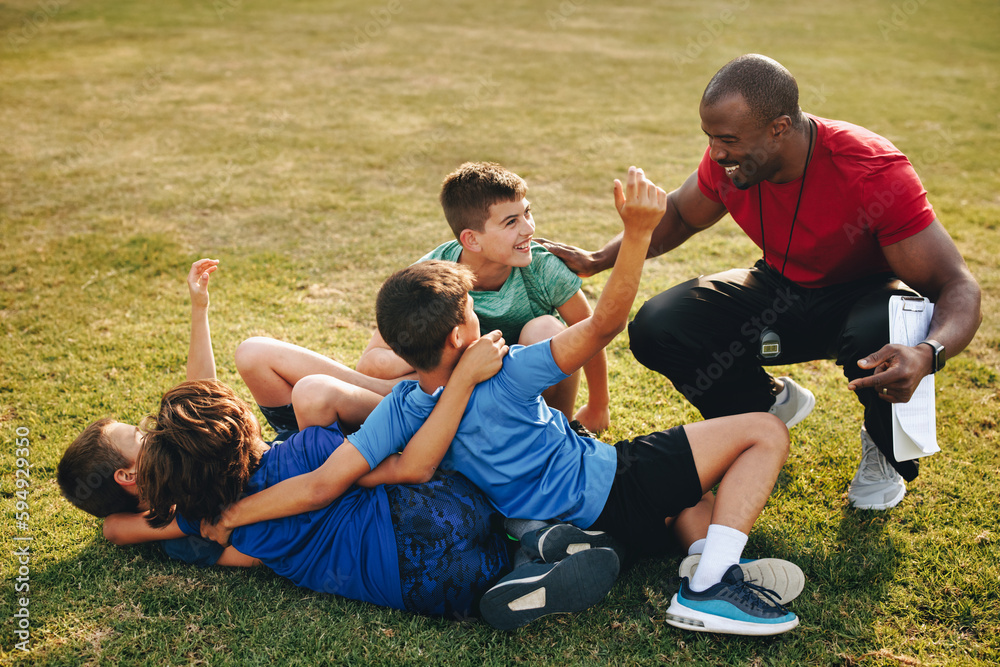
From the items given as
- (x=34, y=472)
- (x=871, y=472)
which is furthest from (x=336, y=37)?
(x=871, y=472)

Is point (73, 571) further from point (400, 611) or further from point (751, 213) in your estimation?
point (751, 213)

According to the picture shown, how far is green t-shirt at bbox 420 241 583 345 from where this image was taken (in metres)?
3.28

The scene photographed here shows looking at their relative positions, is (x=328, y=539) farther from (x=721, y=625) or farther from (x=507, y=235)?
(x=507, y=235)

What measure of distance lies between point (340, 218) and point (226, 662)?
15.3 feet

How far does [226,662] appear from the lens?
2.30 m

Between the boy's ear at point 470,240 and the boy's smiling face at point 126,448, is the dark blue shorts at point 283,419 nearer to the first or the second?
the boy's smiling face at point 126,448

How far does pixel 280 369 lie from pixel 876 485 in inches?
104

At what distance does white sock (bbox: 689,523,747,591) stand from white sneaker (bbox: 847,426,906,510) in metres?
0.92

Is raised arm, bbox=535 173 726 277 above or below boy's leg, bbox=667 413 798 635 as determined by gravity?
above

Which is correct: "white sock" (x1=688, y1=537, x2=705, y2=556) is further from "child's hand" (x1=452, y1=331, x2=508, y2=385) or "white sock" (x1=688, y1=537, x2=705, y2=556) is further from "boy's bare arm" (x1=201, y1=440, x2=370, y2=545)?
"boy's bare arm" (x1=201, y1=440, x2=370, y2=545)

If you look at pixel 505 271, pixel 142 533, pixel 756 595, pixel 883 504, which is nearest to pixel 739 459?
pixel 756 595

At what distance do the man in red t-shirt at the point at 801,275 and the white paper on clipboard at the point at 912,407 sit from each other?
0.06m

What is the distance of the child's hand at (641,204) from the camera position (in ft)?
7.22

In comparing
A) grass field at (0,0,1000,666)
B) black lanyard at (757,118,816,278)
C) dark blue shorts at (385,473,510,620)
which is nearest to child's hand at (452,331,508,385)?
dark blue shorts at (385,473,510,620)
